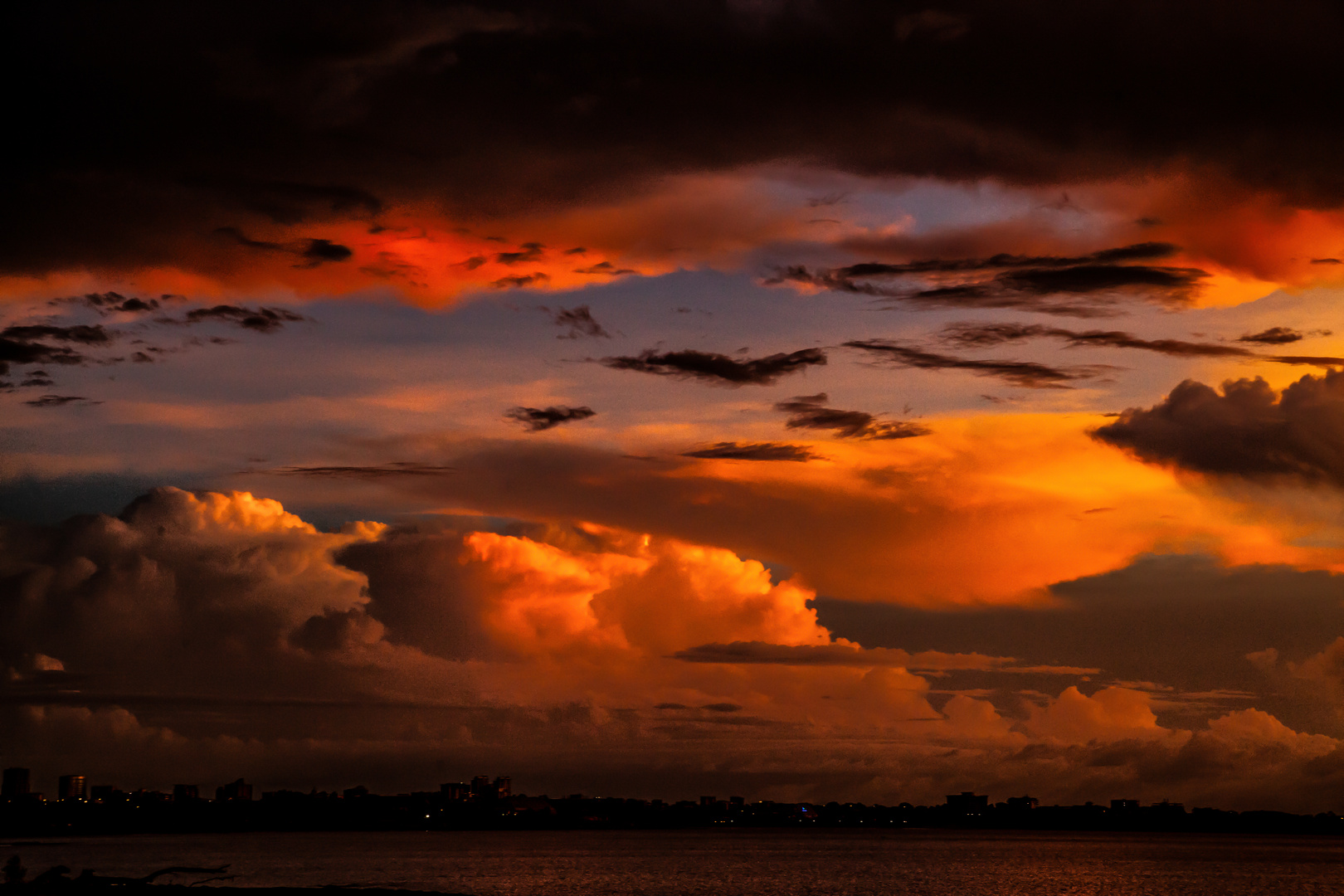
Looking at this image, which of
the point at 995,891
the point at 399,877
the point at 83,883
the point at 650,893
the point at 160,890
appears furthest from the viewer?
the point at 399,877

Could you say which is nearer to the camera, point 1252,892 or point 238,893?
point 238,893

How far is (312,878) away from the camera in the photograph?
19338cm

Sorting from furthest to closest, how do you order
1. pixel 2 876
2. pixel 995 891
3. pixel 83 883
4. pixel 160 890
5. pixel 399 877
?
pixel 399 877 < pixel 995 891 < pixel 2 876 < pixel 160 890 < pixel 83 883

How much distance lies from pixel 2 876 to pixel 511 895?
62375 mm

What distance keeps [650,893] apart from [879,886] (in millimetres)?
40002

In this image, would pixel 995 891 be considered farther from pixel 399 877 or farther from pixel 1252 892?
pixel 399 877

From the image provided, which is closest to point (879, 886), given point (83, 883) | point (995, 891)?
point (995, 891)

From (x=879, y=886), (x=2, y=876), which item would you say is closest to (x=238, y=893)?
(x=2, y=876)

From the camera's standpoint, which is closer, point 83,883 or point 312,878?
point 83,883

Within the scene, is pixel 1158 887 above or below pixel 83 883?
below

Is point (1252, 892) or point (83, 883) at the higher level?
point (83, 883)

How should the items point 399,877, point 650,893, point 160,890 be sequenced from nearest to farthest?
point 160,890 → point 650,893 → point 399,877

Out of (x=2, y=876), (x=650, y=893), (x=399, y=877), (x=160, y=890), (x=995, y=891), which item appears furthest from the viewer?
(x=399, y=877)

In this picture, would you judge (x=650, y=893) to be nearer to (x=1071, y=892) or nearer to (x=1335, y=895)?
(x=1071, y=892)
